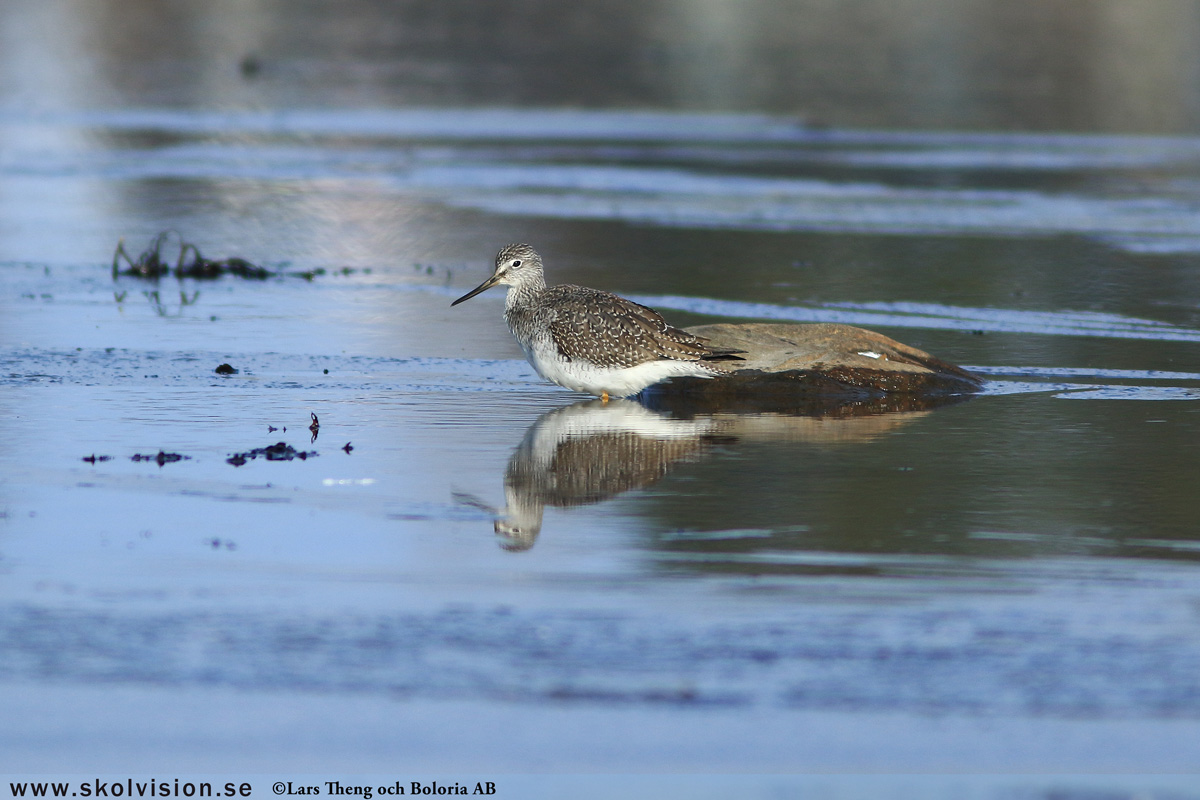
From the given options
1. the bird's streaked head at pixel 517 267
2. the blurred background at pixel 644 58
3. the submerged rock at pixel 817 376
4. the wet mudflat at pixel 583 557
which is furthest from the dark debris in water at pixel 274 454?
the blurred background at pixel 644 58

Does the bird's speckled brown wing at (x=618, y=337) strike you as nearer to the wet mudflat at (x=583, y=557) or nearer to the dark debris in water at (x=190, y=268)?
the wet mudflat at (x=583, y=557)

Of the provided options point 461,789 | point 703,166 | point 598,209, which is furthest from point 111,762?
point 703,166

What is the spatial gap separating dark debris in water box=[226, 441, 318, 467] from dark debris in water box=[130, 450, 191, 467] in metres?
0.27

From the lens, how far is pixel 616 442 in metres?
10.6

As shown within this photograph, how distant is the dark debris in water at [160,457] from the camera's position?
376 inches

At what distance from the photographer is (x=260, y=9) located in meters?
65.0

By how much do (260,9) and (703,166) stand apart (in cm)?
4316

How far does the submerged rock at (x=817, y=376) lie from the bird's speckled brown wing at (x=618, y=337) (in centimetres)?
34

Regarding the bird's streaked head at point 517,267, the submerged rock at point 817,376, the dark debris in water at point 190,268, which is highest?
the dark debris in water at point 190,268

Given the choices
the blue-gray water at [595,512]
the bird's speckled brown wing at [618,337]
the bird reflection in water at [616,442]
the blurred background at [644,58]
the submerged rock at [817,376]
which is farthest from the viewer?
the blurred background at [644,58]

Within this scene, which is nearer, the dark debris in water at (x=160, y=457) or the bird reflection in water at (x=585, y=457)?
the bird reflection in water at (x=585, y=457)

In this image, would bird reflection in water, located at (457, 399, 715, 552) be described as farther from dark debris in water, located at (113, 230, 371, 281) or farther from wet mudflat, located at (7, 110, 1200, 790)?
dark debris in water, located at (113, 230, 371, 281)

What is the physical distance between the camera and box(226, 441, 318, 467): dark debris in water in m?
9.66

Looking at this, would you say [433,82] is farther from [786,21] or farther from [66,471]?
[66,471]
